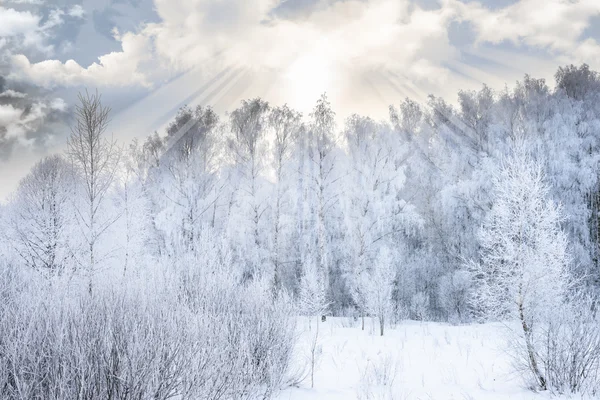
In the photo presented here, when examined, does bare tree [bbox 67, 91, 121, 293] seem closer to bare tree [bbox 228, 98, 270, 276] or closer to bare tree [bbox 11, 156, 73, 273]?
bare tree [bbox 11, 156, 73, 273]

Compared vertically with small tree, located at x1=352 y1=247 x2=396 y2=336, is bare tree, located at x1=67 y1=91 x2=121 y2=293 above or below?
above

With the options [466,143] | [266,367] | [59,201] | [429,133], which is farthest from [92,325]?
[429,133]

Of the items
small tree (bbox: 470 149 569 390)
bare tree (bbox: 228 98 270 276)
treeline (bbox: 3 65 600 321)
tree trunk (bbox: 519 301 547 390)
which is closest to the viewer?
tree trunk (bbox: 519 301 547 390)

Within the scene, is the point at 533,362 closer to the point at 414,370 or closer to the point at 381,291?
the point at 414,370

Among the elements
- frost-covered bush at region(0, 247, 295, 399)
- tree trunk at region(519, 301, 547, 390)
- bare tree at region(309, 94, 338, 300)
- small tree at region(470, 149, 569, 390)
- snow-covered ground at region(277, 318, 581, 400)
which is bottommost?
snow-covered ground at region(277, 318, 581, 400)

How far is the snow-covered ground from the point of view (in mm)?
6789

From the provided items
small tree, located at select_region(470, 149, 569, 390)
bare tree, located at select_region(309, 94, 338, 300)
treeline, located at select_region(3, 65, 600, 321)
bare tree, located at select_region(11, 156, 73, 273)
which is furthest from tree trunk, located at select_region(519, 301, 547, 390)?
bare tree, located at select_region(11, 156, 73, 273)

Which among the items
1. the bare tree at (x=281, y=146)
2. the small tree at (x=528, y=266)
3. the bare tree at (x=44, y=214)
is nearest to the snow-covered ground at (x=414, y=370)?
the small tree at (x=528, y=266)

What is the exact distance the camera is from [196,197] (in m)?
20.8

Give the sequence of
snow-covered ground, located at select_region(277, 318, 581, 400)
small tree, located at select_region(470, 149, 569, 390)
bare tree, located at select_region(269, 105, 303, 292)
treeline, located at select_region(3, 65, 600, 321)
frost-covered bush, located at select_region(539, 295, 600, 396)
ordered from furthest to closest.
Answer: bare tree, located at select_region(269, 105, 303, 292)
treeline, located at select_region(3, 65, 600, 321)
small tree, located at select_region(470, 149, 569, 390)
frost-covered bush, located at select_region(539, 295, 600, 396)
snow-covered ground, located at select_region(277, 318, 581, 400)

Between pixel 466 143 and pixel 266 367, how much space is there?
65.0 feet

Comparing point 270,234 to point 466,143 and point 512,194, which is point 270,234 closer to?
point 466,143

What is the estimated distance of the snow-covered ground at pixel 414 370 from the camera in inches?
267

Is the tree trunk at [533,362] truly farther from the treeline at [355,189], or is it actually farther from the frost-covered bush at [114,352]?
the treeline at [355,189]
